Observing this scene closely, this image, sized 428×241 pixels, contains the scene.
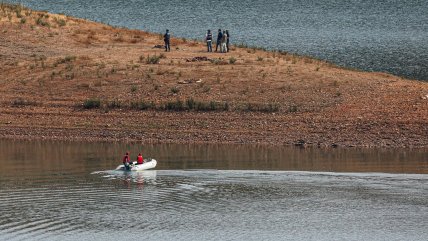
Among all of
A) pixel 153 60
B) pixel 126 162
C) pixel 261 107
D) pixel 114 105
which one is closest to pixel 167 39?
pixel 153 60

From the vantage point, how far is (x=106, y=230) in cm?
3647

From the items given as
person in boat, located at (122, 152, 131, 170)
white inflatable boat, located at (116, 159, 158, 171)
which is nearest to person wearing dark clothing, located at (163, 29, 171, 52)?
white inflatable boat, located at (116, 159, 158, 171)

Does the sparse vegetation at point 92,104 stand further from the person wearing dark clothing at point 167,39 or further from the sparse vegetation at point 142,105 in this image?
the person wearing dark clothing at point 167,39

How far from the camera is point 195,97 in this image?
64.6 m

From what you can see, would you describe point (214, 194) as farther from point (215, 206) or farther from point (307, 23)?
point (307, 23)

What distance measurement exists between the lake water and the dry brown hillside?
9.27 ft

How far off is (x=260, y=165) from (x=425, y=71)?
108 feet

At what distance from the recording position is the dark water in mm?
88375

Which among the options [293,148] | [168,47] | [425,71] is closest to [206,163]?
[293,148]

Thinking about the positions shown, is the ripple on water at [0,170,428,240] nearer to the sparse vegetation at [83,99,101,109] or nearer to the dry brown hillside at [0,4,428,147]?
the dry brown hillside at [0,4,428,147]

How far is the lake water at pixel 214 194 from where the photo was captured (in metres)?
36.4

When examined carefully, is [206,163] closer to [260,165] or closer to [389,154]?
[260,165]

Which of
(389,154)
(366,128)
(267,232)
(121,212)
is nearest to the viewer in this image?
(267,232)

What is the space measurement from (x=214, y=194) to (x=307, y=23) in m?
67.4
